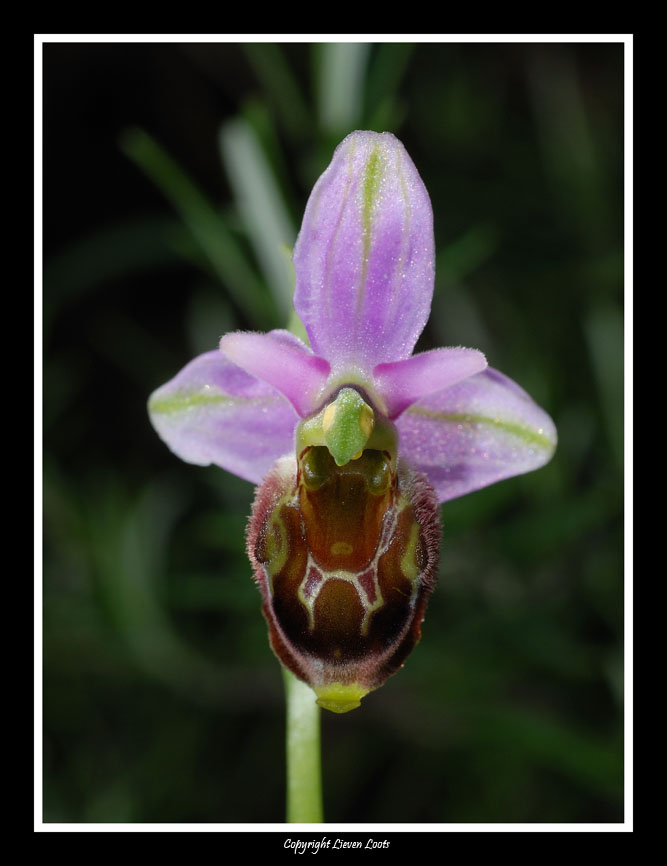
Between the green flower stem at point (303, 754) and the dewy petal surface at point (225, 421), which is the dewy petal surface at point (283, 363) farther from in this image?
the green flower stem at point (303, 754)

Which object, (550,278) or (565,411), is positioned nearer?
(565,411)

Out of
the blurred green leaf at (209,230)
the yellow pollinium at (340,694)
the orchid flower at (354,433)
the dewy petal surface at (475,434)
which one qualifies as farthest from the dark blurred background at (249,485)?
the yellow pollinium at (340,694)

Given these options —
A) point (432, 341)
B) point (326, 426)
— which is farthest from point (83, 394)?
point (326, 426)

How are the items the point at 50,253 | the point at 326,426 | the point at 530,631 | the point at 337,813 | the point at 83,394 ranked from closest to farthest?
1. the point at 326,426
2. the point at 530,631
3. the point at 337,813
4. the point at 50,253
5. the point at 83,394

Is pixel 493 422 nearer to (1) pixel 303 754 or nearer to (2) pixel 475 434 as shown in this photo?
(2) pixel 475 434

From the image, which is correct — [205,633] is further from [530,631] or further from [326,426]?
[326,426]

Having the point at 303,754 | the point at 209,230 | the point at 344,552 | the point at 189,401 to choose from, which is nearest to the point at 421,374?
the point at 344,552
